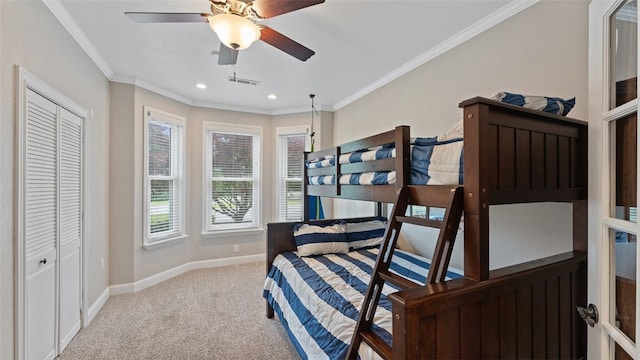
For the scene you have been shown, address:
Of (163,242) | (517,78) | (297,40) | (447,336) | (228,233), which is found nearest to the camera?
(447,336)

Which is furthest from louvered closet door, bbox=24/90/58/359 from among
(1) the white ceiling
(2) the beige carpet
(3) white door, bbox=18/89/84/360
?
(1) the white ceiling

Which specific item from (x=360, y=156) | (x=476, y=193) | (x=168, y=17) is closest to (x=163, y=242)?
(x=168, y=17)

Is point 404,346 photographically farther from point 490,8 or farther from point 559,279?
point 490,8

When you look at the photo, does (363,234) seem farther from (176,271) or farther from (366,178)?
(176,271)

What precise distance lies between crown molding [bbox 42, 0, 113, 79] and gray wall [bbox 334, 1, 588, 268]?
3106 mm

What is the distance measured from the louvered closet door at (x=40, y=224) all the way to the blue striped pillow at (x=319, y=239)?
201 centimetres

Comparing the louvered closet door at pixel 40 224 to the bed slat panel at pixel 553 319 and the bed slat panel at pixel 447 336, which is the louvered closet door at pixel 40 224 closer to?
the bed slat panel at pixel 447 336

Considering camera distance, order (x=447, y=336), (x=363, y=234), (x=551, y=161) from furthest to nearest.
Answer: (x=363, y=234), (x=551, y=161), (x=447, y=336)

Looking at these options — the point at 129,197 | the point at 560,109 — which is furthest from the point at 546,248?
the point at 129,197

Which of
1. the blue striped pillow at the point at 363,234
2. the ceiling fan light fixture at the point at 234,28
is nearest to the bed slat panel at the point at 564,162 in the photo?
the ceiling fan light fixture at the point at 234,28

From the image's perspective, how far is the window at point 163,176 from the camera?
371 centimetres

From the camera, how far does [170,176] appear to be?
407 centimetres

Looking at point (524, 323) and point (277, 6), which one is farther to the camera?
point (277, 6)

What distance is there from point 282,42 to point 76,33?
1.92m
